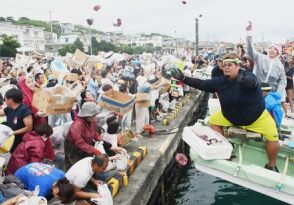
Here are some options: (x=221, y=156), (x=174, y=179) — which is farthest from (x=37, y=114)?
(x=174, y=179)

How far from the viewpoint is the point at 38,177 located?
4.52 m

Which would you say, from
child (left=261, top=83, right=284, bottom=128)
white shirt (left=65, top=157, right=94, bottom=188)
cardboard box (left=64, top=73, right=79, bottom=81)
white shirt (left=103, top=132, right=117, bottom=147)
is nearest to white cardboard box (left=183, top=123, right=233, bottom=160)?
child (left=261, top=83, right=284, bottom=128)

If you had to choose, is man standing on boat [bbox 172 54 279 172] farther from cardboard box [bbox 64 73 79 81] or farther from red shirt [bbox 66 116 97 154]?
cardboard box [bbox 64 73 79 81]

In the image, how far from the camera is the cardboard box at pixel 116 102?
284 inches

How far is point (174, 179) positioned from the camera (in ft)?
32.6

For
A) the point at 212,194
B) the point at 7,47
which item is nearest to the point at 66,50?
the point at 7,47

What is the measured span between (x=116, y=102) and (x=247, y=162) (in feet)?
8.85

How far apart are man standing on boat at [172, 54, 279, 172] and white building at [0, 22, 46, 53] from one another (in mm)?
74537

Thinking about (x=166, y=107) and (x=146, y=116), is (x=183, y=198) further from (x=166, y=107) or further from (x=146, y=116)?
(x=166, y=107)

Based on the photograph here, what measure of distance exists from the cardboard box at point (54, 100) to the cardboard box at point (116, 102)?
87cm

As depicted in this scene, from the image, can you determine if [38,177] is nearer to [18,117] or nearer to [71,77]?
[18,117]

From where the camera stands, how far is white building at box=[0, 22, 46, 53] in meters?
76.9

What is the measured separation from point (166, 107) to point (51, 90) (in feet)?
19.2

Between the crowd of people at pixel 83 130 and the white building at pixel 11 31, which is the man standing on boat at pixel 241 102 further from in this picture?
the white building at pixel 11 31
